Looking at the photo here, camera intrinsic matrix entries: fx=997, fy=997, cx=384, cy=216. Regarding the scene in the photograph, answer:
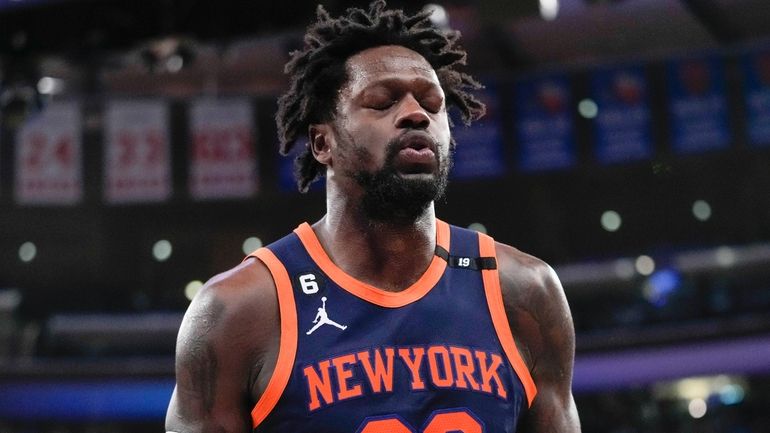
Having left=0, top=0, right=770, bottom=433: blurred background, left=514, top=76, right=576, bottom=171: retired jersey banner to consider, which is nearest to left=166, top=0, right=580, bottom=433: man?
left=0, top=0, right=770, bottom=433: blurred background

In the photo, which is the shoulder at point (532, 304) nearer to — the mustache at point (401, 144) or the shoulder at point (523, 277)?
the shoulder at point (523, 277)

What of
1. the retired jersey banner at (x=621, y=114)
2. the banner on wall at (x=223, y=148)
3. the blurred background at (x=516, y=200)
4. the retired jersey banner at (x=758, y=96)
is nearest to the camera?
the retired jersey banner at (x=758, y=96)

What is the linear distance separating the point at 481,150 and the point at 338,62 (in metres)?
13.4

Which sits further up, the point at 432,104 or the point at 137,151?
the point at 137,151

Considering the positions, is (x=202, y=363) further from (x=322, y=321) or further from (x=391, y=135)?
(x=391, y=135)

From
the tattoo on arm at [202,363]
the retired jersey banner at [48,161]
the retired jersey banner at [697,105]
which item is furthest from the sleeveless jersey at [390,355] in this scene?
the retired jersey banner at [48,161]

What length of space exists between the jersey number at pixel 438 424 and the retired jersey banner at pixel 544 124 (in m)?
13.5

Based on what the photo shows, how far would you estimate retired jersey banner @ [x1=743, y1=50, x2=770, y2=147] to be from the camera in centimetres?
1457

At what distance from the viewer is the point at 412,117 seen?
257 centimetres

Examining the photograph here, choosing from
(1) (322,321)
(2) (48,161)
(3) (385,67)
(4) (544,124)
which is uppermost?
(4) (544,124)

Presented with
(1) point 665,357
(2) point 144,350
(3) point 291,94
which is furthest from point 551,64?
(3) point 291,94

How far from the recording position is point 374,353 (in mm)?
2529

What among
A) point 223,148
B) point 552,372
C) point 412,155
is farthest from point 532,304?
point 223,148

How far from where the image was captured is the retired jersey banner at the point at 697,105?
577 inches
